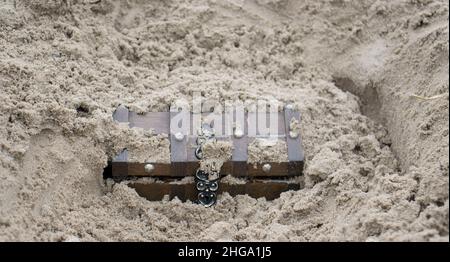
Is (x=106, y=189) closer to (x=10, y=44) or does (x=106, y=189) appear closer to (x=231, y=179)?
(x=231, y=179)

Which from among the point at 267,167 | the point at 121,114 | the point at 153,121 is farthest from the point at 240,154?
the point at 121,114

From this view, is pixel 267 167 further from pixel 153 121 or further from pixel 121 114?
pixel 121 114

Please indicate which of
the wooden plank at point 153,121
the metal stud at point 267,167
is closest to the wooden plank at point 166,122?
the wooden plank at point 153,121

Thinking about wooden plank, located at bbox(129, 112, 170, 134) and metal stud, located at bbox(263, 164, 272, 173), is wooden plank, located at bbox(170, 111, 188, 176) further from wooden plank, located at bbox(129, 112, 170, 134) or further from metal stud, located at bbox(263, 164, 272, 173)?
metal stud, located at bbox(263, 164, 272, 173)

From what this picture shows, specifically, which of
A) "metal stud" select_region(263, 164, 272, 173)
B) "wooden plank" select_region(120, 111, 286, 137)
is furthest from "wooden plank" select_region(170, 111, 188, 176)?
"metal stud" select_region(263, 164, 272, 173)

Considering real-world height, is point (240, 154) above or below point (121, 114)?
below
